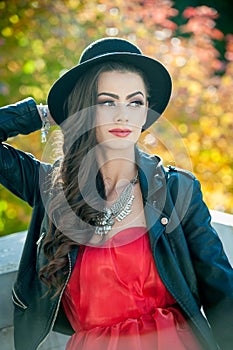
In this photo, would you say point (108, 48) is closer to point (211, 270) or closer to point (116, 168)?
point (116, 168)

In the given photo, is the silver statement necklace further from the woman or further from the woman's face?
the woman's face

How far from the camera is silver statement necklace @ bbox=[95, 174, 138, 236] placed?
2197 millimetres

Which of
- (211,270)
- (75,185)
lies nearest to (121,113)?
(75,185)

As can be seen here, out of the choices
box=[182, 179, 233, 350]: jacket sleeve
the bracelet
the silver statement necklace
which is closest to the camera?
box=[182, 179, 233, 350]: jacket sleeve

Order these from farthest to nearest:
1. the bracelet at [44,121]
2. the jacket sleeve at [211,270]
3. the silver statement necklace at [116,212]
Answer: the bracelet at [44,121], the silver statement necklace at [116,212], the jacket sleeve at [211,270]

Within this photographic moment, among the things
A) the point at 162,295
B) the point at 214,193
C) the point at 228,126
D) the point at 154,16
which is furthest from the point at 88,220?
the point at 154,16

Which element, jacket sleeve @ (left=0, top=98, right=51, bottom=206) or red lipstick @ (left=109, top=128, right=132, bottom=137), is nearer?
red lipstick @ (left=109, top=128, right=132, bottom=137)

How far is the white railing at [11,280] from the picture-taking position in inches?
95.9

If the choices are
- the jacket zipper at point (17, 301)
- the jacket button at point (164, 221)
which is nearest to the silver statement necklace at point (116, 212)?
the jacket button at point (164, 221)

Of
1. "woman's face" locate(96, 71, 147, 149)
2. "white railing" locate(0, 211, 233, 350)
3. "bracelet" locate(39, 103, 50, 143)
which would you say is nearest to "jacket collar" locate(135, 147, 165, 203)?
"woman's face" locate(96, 71, 147, 149)

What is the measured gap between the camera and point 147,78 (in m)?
2.22

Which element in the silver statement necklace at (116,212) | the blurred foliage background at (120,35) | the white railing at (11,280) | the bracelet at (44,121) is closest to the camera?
the silver statement necklace at (116,212)

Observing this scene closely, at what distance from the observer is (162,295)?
213cm

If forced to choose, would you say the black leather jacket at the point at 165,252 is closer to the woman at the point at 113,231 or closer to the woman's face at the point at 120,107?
the woman at the point at 113,231
